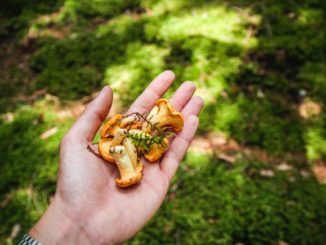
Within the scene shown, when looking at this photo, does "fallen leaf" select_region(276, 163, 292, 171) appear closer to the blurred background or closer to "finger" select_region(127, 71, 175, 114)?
the blurred background

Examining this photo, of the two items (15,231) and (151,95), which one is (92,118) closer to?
(151,95)

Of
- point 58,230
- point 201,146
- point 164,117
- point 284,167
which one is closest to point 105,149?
point 164,117

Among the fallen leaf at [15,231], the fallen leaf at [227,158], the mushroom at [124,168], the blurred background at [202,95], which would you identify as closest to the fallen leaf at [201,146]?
the blurred background at [202,95]

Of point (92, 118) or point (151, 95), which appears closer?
point (92, 118)

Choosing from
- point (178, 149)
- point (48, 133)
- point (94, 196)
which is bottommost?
point (48, 133)

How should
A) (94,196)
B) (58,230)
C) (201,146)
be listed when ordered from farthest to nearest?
(201,146) < (94,196) < (58,230)

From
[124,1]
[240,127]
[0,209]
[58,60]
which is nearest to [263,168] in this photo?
[240,127]
